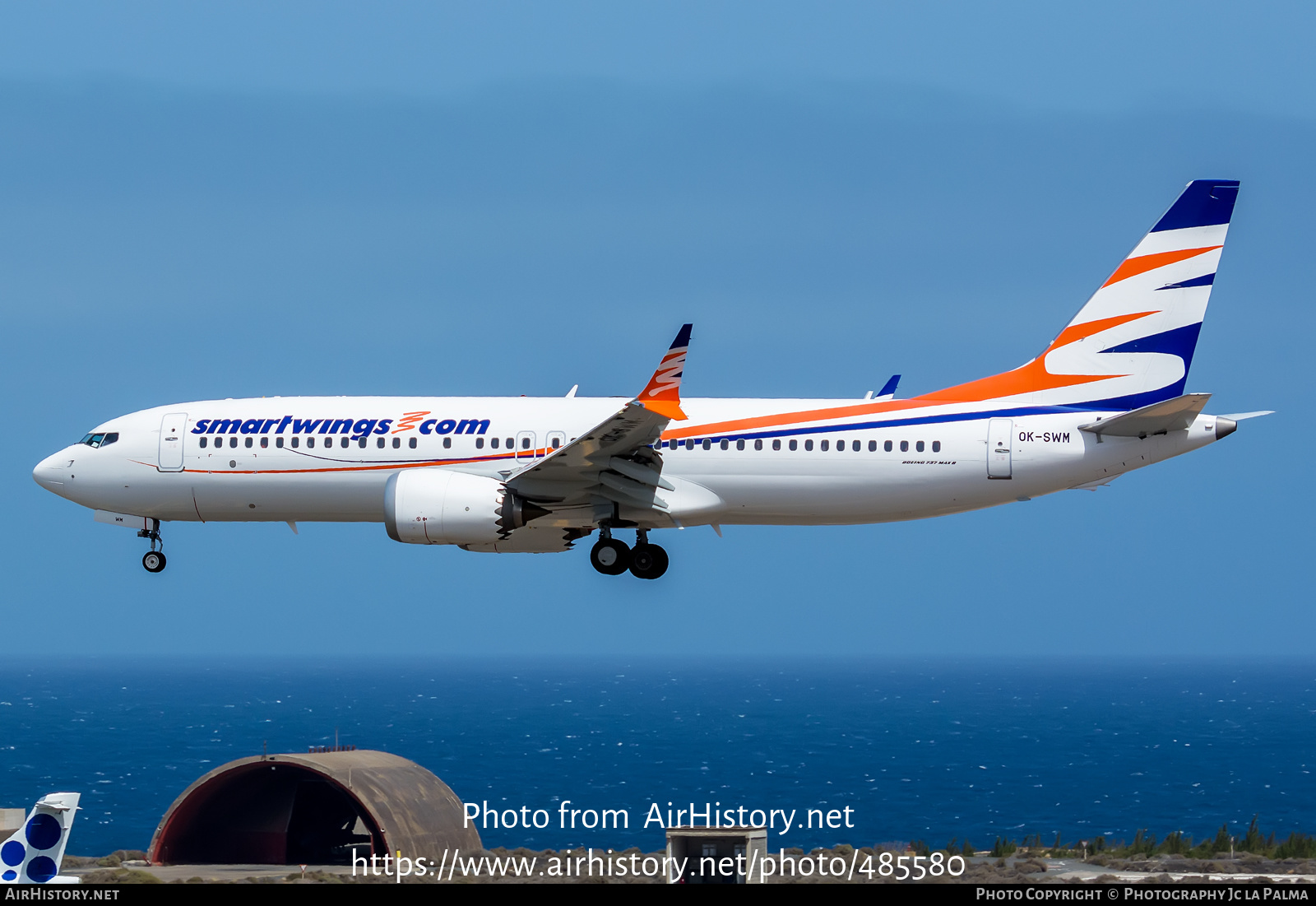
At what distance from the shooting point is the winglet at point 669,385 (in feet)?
116

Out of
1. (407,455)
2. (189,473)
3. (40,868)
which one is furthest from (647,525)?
(40,868)

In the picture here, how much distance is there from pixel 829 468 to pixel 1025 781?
12571 cm

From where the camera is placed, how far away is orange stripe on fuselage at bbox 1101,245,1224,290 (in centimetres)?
4094

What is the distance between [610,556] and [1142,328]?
49.3ft

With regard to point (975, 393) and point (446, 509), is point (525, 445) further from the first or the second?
point (975, 393)

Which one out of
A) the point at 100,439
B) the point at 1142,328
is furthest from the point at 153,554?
A: the point at 1142,328

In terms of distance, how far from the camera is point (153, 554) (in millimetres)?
43281

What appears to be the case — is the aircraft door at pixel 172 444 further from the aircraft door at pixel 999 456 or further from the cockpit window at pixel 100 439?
the aircraft door at pixel 999 456

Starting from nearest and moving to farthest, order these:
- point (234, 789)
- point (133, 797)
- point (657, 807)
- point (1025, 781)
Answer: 1. point (234, 789)
2. point (657, 807)
3. point (133, 797)
4. point (1025, 781)

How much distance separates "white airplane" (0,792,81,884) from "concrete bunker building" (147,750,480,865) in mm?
19165

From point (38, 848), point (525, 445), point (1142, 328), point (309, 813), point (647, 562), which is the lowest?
point (38, 848)

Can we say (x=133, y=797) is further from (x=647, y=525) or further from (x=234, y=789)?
(x=647, y=525)

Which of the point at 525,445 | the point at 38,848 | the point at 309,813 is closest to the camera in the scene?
the point at 525,445

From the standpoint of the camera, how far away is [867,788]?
143m
